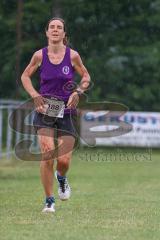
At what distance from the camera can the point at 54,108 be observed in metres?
9.20

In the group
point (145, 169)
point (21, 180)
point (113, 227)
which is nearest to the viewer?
point (113, 227)

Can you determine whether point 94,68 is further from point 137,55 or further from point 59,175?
point 59,175

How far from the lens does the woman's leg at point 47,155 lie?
30.0 feet

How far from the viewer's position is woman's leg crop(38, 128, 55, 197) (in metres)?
9.15

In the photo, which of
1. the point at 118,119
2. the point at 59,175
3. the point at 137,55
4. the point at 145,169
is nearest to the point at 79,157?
the point at 118,119

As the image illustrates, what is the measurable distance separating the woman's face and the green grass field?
6.51ft

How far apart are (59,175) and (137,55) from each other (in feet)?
80.0

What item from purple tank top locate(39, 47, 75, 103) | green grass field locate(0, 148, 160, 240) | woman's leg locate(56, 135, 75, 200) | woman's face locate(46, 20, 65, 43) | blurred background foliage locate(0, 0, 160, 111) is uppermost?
woman's face locate(46, 20, 65, 43)

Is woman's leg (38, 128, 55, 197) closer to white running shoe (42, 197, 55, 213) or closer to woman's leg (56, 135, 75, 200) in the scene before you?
→ white running shoe (42, 197, 55, 213)

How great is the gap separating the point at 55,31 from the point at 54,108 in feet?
2.86

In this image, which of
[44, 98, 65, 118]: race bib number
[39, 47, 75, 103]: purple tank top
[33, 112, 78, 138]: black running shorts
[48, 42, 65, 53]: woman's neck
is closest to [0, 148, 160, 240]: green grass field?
[33, 112, 78, 138]: black running shorts

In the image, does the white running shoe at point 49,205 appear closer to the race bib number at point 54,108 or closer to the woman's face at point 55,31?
the race bib number at point 54,108

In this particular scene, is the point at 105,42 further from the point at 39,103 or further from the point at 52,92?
the point at 39,103

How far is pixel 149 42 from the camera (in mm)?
34281
